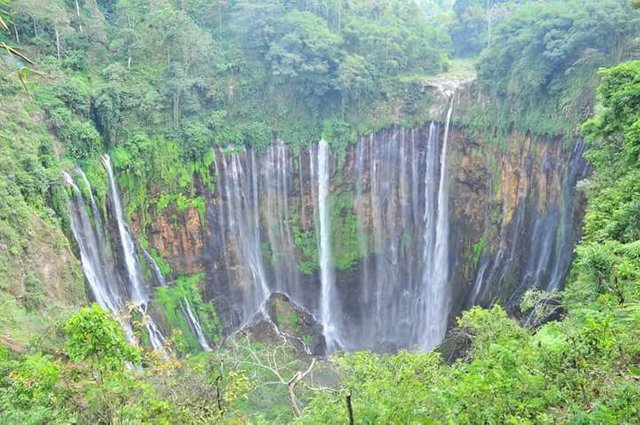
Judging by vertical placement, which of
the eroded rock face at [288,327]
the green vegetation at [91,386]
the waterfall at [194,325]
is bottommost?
the eroded rock face at [288,327]

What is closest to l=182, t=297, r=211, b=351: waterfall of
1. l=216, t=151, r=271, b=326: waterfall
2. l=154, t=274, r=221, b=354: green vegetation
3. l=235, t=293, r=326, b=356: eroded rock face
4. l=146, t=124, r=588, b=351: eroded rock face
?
l=154, t=274, r=221, b=354: green vegetation

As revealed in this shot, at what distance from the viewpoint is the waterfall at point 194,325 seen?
19.0 m

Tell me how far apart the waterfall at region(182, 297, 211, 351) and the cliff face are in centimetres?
109

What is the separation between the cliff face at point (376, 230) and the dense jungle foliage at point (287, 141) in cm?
100

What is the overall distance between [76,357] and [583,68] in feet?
58.7

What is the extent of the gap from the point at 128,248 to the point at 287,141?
7765mm

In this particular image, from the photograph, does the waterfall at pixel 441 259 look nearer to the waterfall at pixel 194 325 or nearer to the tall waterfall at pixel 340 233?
the tall waterfall at pixel 340 233

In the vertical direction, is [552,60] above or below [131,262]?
above

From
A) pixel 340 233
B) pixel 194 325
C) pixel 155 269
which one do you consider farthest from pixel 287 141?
pixel 194 325

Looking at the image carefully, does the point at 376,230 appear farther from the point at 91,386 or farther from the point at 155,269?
the point at 91,386

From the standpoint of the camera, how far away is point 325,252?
22.0 m

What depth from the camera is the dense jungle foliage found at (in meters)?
5.05

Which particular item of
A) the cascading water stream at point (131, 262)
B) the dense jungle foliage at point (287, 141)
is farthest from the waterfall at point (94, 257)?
the cascading water stream at point (131, 262)

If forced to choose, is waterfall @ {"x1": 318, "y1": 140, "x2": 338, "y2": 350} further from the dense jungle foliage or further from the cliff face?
the dense jungle foliage
